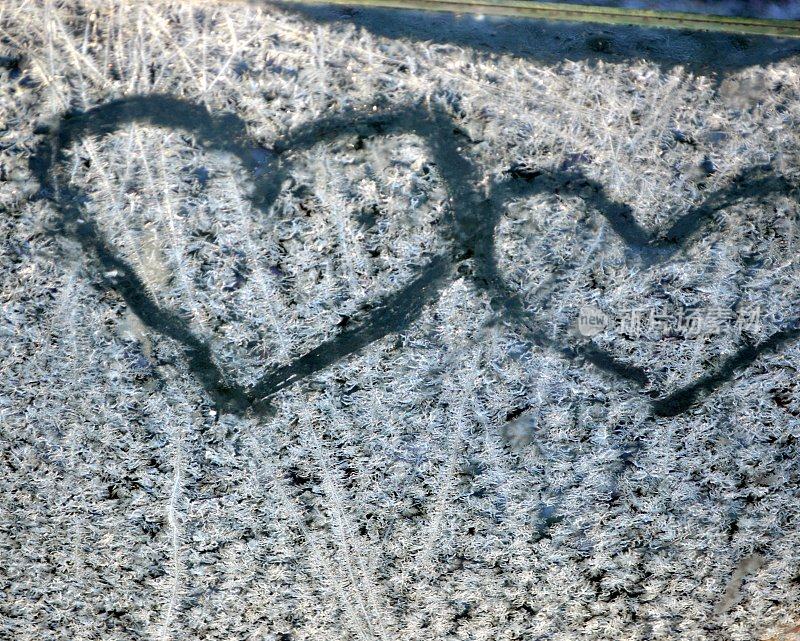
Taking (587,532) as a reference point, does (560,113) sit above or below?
above

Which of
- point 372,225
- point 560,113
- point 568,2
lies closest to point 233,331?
point 372,225

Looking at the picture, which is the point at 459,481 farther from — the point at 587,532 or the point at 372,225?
the point at 372,225

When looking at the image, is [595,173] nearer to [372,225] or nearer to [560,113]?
[560,113]

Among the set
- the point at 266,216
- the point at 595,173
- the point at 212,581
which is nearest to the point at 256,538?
the point at 212,581

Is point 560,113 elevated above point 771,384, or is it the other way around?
point 560,113

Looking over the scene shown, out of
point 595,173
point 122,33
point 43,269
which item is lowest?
point 43,269

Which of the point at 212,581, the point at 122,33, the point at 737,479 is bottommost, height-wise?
the point at 212,581
